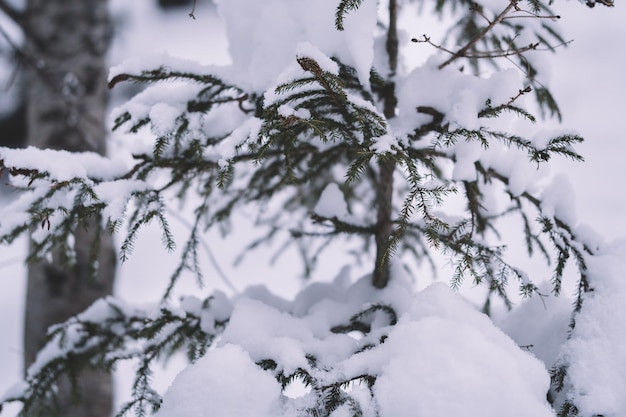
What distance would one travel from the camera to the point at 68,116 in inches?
134

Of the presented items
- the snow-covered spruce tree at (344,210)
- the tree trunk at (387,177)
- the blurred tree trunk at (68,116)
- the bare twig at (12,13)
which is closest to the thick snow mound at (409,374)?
the snow-covered spruce tree at (344,210)

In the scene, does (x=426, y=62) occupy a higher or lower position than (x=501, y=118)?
higher

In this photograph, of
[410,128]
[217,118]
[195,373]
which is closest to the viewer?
[195,373]

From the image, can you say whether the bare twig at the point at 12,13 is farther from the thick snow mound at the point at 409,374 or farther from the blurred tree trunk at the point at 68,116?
the thick snow mound at the point at 409,374

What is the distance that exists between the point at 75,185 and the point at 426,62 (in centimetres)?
144

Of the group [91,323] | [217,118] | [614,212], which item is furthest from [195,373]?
[614,212]

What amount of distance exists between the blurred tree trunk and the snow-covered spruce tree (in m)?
0.94

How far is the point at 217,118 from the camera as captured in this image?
6.48 feet

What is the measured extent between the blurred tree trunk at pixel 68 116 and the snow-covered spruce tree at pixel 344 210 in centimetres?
94

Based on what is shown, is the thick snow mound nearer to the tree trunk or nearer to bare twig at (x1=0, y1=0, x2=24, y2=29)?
the tree trunk

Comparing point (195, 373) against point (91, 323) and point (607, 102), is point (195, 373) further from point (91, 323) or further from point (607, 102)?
point (607, 102)

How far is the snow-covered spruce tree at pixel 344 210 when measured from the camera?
130 centimetres

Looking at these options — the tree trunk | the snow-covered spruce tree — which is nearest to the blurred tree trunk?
the snow-covered spruce tree

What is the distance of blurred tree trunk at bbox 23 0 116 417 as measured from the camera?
3.16m
